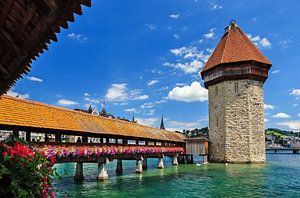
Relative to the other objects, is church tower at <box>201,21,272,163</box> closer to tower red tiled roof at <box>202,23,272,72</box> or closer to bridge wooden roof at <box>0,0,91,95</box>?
tower red tiled roof at <box>202,23,272,72</box>

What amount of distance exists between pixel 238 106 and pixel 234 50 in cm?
625

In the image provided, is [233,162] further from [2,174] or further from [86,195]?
[2,174]

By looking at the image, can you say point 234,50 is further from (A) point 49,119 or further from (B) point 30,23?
(B) point 30,23

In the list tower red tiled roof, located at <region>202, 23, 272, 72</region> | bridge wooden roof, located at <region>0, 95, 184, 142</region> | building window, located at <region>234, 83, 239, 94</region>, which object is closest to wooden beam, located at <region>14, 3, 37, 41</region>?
bridge wooden roof, located at <region>0, 95, 184, 142</region>

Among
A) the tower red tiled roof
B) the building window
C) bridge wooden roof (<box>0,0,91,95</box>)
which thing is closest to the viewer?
bridge wooden roof (<box>0,0,91,95</box>)

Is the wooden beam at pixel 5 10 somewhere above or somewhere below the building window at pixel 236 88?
below

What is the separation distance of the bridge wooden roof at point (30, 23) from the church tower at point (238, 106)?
27.6 meters

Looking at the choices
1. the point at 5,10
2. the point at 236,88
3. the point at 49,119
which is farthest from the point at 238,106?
the point at 5,10

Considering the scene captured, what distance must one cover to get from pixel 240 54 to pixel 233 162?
11025mm

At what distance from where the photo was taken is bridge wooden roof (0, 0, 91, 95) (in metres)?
2.13

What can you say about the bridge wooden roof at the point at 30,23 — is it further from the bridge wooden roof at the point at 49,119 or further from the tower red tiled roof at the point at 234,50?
the tower red tiled roof at the point at 234,50

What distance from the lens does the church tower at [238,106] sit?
28391 mm

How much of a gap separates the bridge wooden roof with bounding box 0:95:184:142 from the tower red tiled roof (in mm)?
15737

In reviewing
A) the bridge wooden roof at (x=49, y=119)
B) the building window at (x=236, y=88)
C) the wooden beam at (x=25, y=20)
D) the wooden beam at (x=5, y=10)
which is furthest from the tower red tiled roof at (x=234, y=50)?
the wooden beam at (x=5, y=10)
